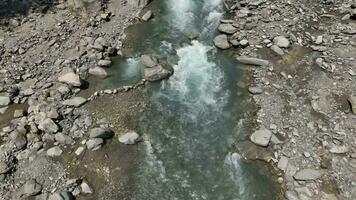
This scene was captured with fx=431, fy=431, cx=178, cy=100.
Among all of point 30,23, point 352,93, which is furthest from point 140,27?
point 352,93

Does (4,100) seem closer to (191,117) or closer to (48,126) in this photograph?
(48,126)

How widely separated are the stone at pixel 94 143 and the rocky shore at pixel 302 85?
5520 mm

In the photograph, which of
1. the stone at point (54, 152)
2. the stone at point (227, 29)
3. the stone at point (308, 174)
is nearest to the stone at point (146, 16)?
the stone at point (227, 29)

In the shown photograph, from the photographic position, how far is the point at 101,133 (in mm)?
15570

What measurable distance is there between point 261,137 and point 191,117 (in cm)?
278

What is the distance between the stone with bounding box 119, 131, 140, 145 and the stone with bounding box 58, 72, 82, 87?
3.58 m

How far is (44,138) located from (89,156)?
1.92 meters

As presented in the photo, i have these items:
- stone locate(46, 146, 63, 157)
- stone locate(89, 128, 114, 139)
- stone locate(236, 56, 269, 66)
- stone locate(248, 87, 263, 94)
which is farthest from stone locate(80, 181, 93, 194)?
stone locate(236, 56, 269, 66)

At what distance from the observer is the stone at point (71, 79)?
17766 mm

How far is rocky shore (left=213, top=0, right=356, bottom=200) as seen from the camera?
1425 cm

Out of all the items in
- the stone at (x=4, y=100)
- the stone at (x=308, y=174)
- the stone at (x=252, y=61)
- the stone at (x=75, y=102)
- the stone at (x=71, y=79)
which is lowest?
the stone at (x=308, y=174)

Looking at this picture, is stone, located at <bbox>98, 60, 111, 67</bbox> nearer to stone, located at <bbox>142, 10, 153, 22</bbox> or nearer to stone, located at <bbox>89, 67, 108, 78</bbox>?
stone, located at <bbox>89, 67, 108, 78</bbox>

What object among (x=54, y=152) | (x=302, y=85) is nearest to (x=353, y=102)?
(x=302, y=85)

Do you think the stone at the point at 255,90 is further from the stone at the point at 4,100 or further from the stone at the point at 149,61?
the stone at the point at 4,100
